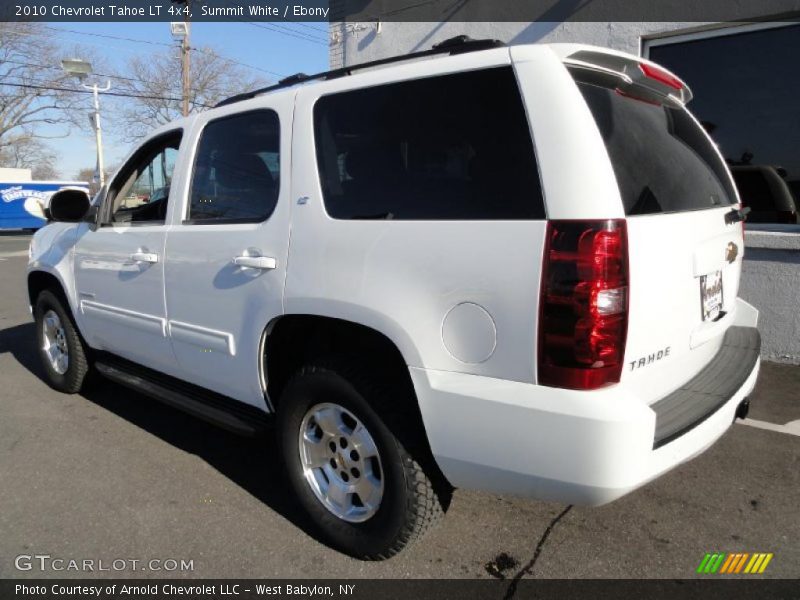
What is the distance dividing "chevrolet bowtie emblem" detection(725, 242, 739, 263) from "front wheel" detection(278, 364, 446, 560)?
1.52 metres

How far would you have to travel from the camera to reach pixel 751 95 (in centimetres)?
607

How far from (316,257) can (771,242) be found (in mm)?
4369

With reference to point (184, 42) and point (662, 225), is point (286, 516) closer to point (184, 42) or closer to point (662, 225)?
point (662, 225)

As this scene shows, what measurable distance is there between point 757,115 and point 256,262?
226 inches

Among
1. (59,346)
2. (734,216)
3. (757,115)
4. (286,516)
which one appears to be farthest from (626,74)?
(757,115)

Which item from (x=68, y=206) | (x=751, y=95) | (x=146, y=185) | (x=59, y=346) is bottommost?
(x=59, y=346)

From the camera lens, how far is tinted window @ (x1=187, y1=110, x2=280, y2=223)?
9.12ft

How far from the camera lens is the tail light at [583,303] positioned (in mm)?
1823

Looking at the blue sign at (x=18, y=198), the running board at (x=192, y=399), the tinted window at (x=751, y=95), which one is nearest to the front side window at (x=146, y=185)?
the running board at (x=192, y=399)

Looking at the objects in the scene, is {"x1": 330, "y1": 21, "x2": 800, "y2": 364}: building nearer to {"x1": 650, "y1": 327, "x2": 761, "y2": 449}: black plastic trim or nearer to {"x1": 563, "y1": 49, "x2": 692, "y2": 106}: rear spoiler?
{"x1": 650, "y1": 327, "x2": 761, "y2": 449}: black plastic trim

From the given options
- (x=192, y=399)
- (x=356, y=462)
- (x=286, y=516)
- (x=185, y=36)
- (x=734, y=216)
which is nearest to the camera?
(x=356, y=462)

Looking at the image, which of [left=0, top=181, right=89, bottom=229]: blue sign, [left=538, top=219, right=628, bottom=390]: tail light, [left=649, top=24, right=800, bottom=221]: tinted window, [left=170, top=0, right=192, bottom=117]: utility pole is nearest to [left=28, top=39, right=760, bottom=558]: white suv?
[left=538, top=219, right=628, bottom=390]: tail light

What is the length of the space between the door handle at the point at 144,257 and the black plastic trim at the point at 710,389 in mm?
2594

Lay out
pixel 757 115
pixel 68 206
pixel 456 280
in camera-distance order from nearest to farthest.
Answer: pixel 456 280 < pixel 68 206 < pixel 757 115
